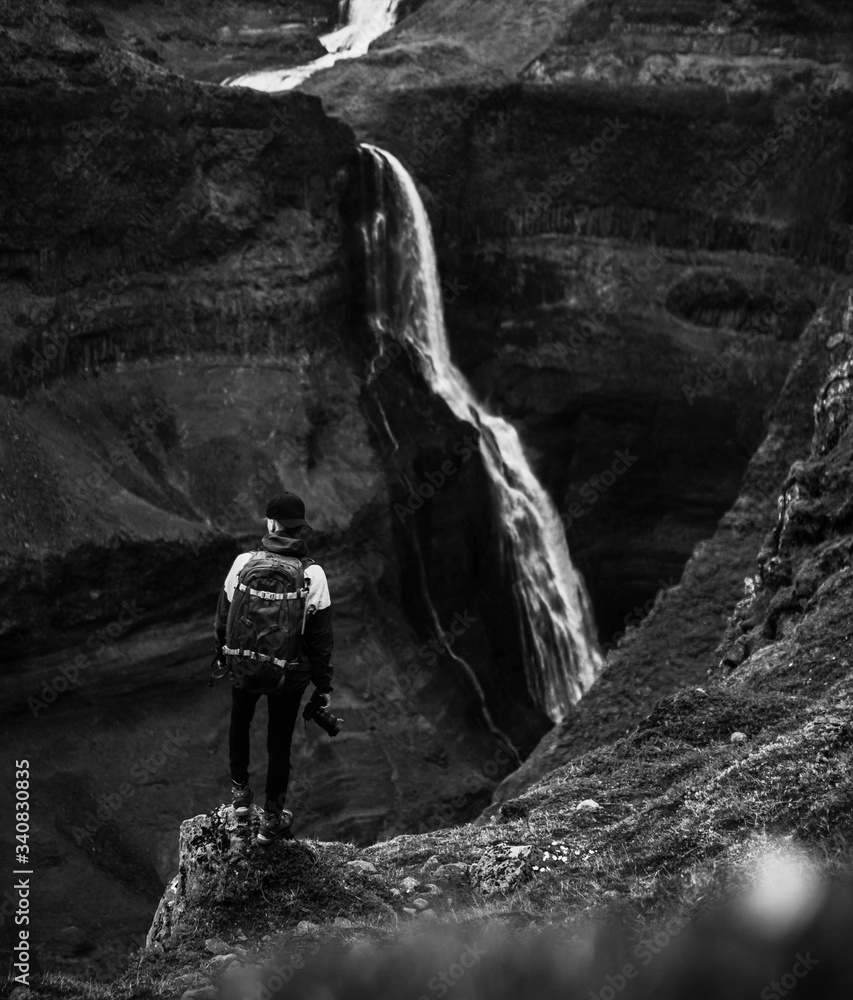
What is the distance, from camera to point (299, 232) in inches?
1072

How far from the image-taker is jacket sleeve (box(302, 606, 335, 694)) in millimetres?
8828

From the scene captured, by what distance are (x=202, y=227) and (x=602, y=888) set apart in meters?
19.4

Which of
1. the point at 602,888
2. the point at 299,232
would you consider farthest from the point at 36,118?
the point at 602,888

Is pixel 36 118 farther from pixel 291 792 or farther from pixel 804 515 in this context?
pixel 804 515
